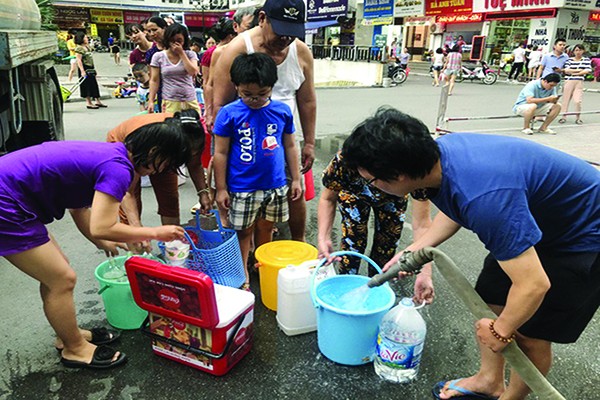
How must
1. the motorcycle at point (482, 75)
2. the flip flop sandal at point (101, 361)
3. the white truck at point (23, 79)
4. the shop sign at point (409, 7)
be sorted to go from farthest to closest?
the shop sign at point (409, 7) → the motorcycle at point (482, 75) → the white truck at point (23, 79) → the flip flop sandal at point (101, 361)

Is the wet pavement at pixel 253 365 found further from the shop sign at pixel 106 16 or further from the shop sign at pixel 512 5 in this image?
the shop sign at pixel 106 16

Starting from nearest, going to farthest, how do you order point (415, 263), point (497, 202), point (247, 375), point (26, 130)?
point (497, 202) < point (415, 263) < point (247, 375) < point (26, 130)

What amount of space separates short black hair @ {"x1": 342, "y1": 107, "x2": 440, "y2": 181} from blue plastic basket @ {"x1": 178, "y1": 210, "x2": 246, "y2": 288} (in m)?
1.15

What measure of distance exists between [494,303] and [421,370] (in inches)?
25.0

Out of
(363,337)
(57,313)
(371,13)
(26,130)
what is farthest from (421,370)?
(371,13)

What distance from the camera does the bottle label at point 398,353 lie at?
194 cm

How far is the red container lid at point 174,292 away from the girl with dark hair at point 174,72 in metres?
3.17

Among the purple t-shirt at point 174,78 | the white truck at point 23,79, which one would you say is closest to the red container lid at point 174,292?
the white truck at point 23,79

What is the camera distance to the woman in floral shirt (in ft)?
7.42

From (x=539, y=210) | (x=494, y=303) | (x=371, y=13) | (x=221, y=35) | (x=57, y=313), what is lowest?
(x=57, y=313)

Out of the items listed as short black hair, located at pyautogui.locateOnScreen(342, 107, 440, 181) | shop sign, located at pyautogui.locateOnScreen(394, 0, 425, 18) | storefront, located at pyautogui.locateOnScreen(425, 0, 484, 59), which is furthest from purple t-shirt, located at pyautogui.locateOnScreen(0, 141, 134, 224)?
storefront, located at pyautogui.locateOnScreen(425, 0, 484, 59)

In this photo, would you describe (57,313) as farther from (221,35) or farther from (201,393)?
(221,35)

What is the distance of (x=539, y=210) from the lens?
1418 mm

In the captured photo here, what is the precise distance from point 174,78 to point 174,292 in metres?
3.51
